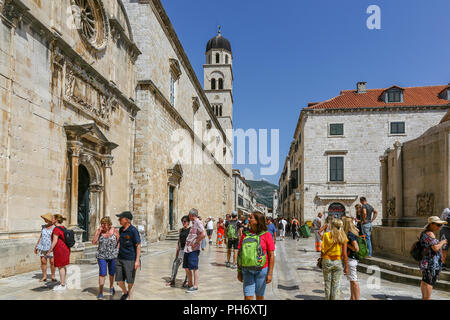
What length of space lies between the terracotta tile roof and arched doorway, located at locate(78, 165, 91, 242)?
68.1 ft

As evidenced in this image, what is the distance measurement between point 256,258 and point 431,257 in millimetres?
2749

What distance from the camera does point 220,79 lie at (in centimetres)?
5622

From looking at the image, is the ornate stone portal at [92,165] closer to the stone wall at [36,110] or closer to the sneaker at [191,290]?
the stone wall at [36,110]

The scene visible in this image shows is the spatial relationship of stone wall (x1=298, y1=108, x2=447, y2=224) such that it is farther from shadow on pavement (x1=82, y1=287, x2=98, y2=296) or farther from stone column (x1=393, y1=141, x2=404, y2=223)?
shadow on pavement (x1=82, y1=287, x2=98, y2=296)

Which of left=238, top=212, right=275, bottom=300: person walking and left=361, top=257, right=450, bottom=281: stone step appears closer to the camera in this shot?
left=238, top=212, right=275, bottom=300: person walking

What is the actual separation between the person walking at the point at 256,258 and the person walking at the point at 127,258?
2104 millimetres

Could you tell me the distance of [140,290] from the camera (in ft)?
23.5

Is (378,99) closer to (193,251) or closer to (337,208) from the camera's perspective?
(337,208)

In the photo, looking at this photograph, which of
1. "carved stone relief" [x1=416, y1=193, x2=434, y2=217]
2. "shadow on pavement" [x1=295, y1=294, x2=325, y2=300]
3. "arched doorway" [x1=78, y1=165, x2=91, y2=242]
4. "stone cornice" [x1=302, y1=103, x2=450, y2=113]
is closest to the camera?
"shadow on pavement" [x1=295, y1=294, x2=325, y2=300]

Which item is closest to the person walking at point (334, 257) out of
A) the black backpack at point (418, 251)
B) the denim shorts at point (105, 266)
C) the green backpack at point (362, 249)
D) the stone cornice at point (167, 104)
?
the green backpack at point (362, 249)

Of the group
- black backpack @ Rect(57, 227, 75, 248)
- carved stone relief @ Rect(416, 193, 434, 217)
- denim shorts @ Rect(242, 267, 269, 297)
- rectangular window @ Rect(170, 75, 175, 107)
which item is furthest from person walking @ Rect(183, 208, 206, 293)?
rectangular window @ Rect(170, 75, 175, 107)

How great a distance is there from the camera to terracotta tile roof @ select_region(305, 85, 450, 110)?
30.1 m
